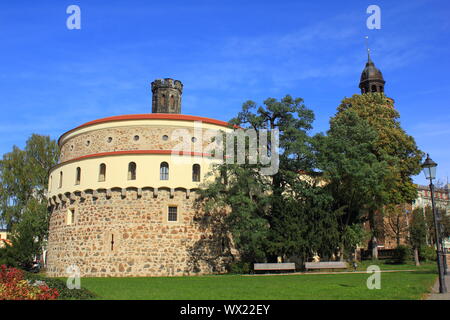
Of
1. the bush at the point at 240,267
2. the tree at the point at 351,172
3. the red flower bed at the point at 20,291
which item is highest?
the tree at the point at 351,172

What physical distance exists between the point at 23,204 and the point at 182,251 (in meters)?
25.5

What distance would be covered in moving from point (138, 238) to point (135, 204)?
2250 millimetres

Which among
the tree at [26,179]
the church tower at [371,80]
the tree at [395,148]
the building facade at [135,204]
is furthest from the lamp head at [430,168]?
the church tower at [371,80]

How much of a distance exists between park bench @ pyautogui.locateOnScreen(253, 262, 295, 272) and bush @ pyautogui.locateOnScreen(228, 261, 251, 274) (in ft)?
4.18

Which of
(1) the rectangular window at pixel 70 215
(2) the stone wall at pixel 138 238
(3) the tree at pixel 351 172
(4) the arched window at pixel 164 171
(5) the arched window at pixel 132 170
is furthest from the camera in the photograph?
(1) the rectangular window at pixel 70 215

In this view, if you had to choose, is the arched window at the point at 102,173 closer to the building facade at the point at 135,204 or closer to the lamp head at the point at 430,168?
the building facade at the point at 135,204

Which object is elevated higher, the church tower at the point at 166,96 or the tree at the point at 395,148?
the church tower at the point at 166,96

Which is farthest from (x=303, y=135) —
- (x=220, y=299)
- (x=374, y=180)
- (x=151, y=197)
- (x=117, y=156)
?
(x=220, y=299)

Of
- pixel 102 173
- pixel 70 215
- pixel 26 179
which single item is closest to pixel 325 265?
pixel 102 173

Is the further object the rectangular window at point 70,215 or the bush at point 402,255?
the bush at point 402,255

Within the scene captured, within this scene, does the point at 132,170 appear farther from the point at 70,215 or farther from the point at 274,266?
the point at 274,266

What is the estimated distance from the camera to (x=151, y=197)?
87.9 ft

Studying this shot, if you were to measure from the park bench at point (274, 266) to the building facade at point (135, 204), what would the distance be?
4478mm

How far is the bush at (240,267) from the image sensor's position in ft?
82.6
